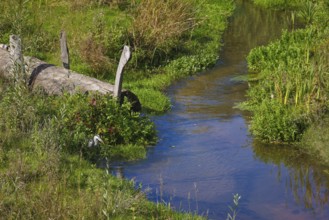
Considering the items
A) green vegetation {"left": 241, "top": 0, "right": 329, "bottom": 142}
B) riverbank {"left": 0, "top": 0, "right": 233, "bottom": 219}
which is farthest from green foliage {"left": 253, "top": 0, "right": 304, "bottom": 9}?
green vegetation {"left": 241, "top": 0, "right": 329, "bottom": 142}

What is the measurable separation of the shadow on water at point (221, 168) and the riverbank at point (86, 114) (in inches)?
20.8

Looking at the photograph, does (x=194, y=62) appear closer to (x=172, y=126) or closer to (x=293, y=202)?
(x=172, y=126)

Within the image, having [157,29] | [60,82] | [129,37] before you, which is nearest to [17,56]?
[60,82]

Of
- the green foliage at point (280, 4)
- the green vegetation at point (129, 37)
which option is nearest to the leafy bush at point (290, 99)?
the green vegetation at point (129, 37)

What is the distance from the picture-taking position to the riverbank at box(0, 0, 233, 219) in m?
8.08

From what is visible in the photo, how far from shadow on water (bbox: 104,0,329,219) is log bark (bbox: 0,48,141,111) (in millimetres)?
1205

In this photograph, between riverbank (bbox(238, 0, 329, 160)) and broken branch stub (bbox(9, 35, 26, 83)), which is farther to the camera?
riverbank (bbox(238, 0, 329, 160))

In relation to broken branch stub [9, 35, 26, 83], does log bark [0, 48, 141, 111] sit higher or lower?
lower

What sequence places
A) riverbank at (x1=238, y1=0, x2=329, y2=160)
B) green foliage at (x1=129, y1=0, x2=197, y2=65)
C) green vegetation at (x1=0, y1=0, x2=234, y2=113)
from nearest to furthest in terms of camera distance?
riverbank at (x1=238, y1=0, x2=329, y2=160), green vegetation at (x1=0, y1=0, x2=234, y2=113), green foliage at (x1=129, y1=0, x2=197, y2=65)

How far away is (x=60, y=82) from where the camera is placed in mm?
13562

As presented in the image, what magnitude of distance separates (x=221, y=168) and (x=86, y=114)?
250 cm

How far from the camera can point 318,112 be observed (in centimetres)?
1259

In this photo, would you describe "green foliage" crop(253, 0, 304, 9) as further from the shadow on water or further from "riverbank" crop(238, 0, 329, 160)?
the shadow on water

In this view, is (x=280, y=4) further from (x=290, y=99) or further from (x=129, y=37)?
(x=290, y=99)
